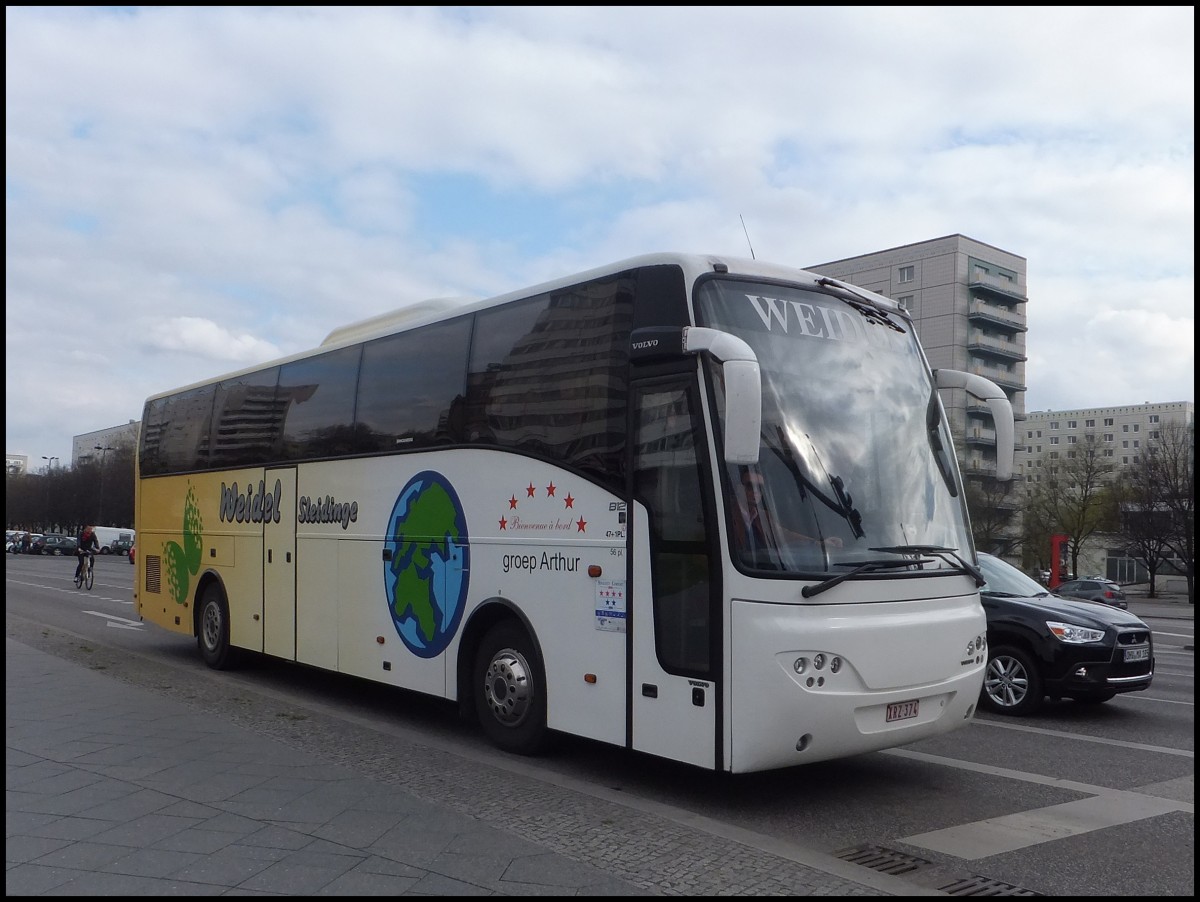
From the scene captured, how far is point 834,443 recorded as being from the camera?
6828mm

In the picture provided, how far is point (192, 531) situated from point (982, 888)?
1140 centimetres

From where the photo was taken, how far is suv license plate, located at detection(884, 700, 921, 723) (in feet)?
21.9

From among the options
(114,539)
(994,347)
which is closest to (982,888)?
(114,539)

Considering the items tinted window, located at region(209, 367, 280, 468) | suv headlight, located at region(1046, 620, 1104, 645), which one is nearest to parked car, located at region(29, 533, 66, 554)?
tinted window, located at region(209, 367, 280, 468)

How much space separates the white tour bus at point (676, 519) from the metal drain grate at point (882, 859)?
0.64 meters

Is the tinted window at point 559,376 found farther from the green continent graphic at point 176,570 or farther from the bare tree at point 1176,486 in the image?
the bare tree at point 1176,486

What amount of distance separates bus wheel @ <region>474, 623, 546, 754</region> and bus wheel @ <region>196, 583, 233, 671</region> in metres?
5.81

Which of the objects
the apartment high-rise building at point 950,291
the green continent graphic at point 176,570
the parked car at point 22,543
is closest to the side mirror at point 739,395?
the green continent graphic at point 176,570

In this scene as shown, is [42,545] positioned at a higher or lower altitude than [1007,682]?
lower

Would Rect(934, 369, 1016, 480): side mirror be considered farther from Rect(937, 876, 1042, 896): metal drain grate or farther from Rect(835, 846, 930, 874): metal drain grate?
Rect(937, 876, 1042, 896): metal drain grate

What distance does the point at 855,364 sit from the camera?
7285 mm

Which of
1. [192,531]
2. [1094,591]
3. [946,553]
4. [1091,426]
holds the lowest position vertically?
[1094,591]

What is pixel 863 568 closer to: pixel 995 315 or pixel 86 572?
pixel 86 572

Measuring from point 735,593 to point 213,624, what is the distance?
9204 mm
